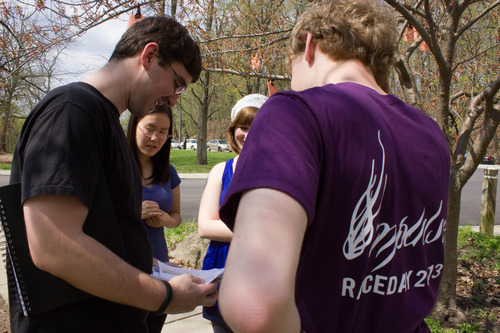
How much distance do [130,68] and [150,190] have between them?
1353 millimetres

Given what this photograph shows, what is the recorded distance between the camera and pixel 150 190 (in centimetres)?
273

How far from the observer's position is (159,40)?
155cm

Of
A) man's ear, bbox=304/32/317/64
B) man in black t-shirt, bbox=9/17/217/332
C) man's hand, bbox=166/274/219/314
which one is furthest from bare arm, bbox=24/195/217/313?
man's ear, bbox=304/32/317/64

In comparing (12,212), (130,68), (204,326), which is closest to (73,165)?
(12,212)

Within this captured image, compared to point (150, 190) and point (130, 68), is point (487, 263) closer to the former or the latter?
point (150, 190)

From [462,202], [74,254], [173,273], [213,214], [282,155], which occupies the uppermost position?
[282,155]

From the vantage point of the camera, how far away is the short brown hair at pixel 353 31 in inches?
41.5

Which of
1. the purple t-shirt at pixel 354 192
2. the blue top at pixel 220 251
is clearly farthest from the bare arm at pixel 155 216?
the purple t-shirt at pixel 354 192

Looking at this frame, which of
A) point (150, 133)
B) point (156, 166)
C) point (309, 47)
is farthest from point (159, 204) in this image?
point (309, 47)

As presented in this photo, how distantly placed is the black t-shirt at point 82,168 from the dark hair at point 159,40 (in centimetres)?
25

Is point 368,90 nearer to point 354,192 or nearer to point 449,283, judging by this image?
point 354,192

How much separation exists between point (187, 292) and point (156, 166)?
5.06 ft

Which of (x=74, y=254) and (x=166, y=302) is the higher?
(x=74, y=254)

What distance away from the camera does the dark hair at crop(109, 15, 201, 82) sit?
1.53 meters
